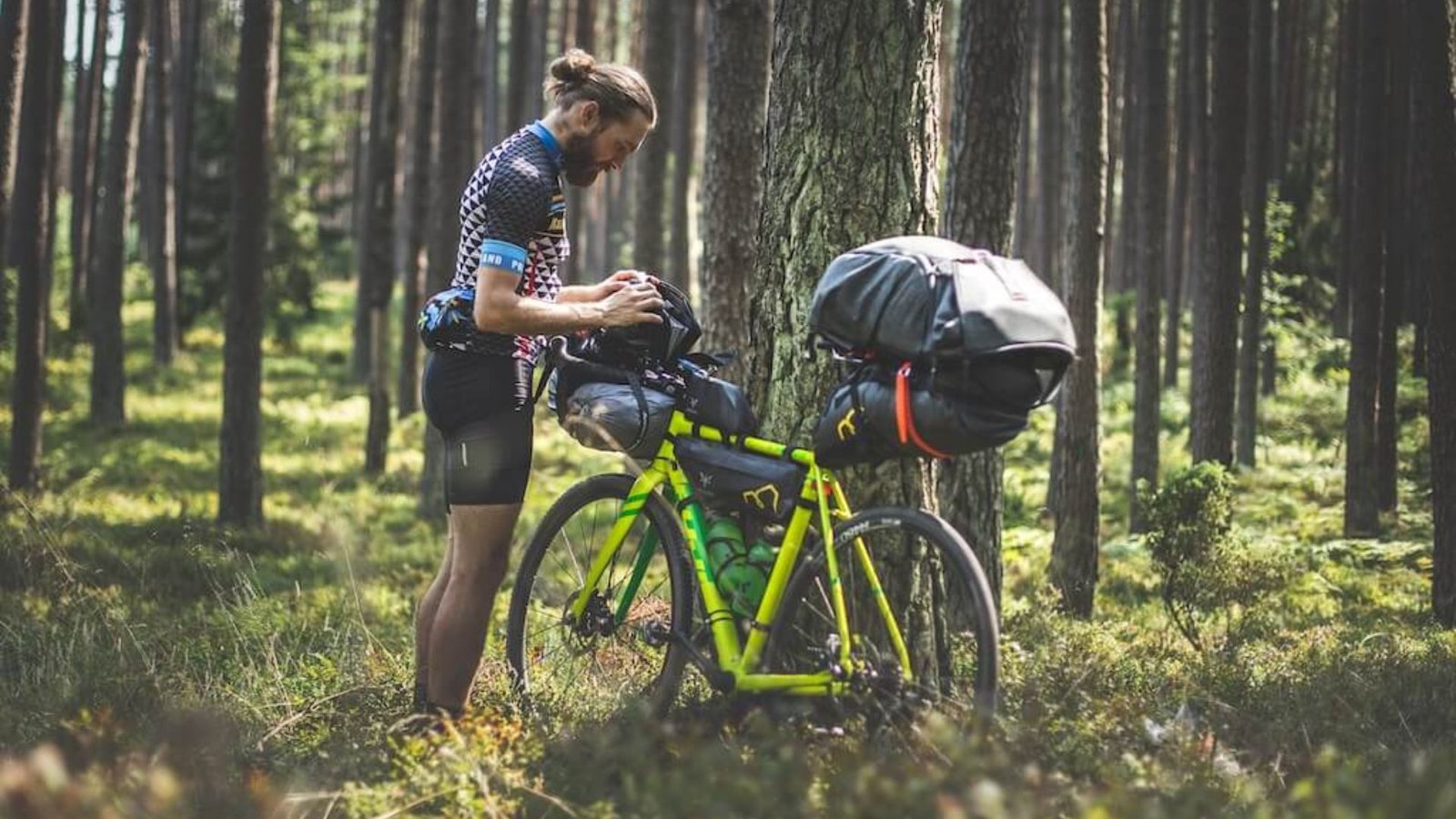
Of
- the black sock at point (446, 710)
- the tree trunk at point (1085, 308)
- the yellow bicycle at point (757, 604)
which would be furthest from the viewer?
the tree trunk at point (1085, 308)

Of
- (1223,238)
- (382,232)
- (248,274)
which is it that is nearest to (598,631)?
(1223,238)

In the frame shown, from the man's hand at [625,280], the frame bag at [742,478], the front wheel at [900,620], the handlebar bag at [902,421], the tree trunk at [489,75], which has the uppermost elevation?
the tree trunk at [489,75]

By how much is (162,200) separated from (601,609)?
762 inches

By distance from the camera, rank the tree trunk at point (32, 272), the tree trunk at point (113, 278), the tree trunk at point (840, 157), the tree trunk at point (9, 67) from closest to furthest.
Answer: the tree trunk at point (840, 157) < the tree trunk at point (9, 67) < the tree trunk at point (32, 272) < the tree trunk at point (113, 278)

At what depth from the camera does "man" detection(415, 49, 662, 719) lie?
4.34m

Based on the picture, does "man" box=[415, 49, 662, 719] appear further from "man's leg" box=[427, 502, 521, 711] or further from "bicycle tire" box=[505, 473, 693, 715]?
"bicycle tire" box=[505, 473, 693, 715]

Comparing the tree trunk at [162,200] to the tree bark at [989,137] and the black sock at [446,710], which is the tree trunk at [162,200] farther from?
the black sock at [446,710]

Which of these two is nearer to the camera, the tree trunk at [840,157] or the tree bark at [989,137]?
the tree trunk at [840,157]

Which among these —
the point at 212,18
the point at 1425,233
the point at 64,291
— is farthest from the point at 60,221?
the point at 1425,233

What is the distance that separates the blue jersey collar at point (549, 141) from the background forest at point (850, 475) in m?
0.96

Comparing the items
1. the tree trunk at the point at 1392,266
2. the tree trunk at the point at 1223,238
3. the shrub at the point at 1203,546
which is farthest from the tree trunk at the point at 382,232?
the tree trunk at the point at 1392,266

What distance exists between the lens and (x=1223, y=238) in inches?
452

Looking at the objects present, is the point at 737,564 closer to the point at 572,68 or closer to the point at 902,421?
the point at 902,421

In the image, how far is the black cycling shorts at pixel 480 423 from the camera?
460 centimetres
